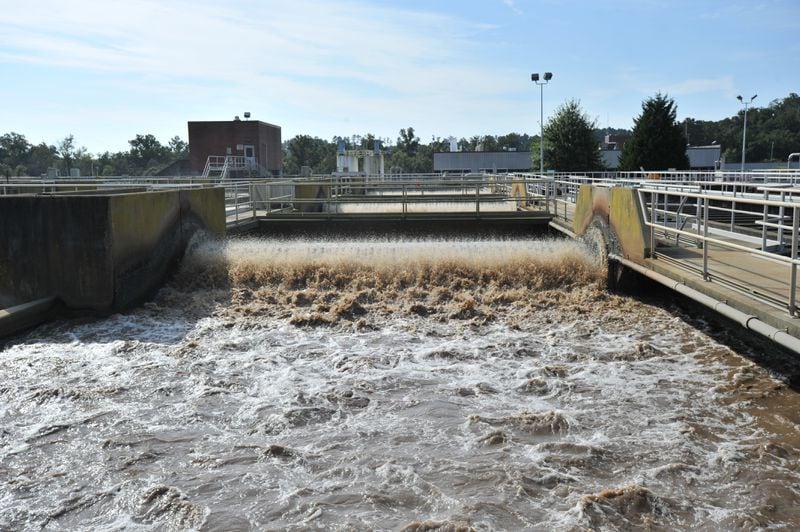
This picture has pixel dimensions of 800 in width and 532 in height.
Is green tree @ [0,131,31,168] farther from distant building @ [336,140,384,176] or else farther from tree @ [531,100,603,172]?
tree @ [531,100,603,172]

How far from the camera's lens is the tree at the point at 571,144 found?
45219 mm

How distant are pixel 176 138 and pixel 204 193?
5330 inches

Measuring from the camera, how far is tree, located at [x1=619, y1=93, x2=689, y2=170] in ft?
121

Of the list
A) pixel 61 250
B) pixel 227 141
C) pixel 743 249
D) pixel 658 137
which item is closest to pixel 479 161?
pixel 227 141

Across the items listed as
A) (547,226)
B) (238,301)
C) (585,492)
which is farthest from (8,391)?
(547,226)

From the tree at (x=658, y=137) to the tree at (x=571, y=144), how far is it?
7.58m

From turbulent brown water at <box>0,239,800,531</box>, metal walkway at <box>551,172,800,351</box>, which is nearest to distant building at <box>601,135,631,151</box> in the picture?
metal walkway at <box>551,172,800,351</box>

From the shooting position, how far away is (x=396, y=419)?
7.61 m

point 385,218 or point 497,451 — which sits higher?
point 385,218

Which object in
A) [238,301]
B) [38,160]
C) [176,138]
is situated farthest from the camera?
[176,138]

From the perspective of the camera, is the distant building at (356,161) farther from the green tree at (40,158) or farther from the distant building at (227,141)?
the green tree at (40,158)

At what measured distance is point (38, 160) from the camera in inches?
4771

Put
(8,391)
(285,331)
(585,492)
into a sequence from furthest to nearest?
(285,331) < (8,391) < (585,492)

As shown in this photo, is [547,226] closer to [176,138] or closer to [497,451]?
[497,451]
